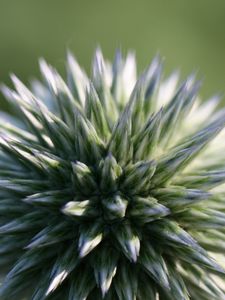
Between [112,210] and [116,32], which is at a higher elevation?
[116,32]

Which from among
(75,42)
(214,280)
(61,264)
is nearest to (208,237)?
(214,280)

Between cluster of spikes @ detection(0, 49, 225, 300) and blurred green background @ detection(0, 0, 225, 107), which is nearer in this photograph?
cluster of spikes @ detection(0, 49, 225, 300)

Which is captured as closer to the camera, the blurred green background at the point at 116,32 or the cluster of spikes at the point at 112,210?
the cluster of spikes at the point at 112,210

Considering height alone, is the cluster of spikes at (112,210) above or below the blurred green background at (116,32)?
below

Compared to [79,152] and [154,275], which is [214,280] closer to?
[154,275]
